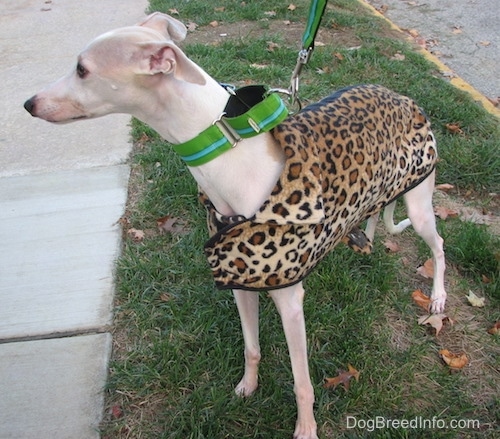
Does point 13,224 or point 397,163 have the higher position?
point 397,163

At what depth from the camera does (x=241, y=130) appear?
186 cm

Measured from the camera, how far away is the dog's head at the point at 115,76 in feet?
5.55

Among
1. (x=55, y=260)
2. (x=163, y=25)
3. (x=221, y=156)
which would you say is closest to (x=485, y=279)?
(x=221, y=156)

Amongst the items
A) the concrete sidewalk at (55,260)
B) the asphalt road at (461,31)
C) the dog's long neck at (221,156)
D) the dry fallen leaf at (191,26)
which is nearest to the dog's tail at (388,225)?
the dog's long neck at (221,156)

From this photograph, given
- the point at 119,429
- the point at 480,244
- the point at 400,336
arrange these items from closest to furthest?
the point at 119,429 < the point at 400,336 < the point at 480,244

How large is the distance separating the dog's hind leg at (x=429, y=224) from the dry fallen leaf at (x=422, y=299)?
3 centimetres

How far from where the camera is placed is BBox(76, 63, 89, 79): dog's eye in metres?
1.81

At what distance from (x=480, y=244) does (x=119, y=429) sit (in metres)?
2.41

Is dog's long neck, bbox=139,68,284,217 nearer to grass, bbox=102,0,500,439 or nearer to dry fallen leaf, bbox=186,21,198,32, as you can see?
grass, bbox=102,0,500,439

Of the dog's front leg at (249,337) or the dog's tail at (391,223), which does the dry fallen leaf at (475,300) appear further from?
the dog's front leg at (249,337)

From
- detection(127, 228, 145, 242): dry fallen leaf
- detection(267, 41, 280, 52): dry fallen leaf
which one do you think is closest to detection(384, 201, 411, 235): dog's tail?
detection(127, 228, 145, 242): dry fallen leaf

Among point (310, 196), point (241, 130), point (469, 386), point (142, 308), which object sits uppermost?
point (241, 130)

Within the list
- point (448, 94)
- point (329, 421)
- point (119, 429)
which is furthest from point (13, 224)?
point (448, 94)

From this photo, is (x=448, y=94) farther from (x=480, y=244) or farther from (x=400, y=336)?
(x=400, y=336)
